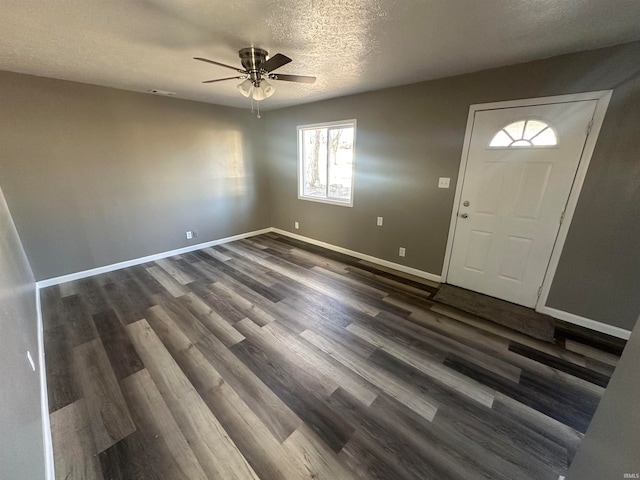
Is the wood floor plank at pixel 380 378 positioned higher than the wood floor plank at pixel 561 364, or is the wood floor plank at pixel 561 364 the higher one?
the wood floor plank at pixel 561 364

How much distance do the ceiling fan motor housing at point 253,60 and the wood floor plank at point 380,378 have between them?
92.2 inches

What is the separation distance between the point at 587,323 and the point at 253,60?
394 cm

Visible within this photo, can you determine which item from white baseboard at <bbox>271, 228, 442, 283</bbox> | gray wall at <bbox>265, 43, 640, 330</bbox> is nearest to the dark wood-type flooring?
white baseboard at <bbox>271, 228, 442, 283</bbox>

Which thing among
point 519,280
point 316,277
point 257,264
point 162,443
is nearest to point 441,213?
point 519,280

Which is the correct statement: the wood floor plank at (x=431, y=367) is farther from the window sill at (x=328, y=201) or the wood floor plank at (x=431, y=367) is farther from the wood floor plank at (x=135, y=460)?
the window sill at (x=328, y=201)

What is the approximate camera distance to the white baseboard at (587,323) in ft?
7.36

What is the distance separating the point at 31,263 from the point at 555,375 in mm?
5397

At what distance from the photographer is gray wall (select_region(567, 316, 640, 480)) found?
2.36 ft

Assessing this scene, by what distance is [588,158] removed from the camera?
7.14 ft

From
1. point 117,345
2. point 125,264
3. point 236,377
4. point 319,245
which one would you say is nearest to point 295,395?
point 236,377

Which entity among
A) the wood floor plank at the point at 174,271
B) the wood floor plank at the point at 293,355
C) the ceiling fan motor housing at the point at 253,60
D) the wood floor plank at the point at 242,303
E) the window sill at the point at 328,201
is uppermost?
the ceiling fan motor housing at the point at 253,60

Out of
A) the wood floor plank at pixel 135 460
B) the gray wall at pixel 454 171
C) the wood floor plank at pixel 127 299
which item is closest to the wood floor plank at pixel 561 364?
the gray wall at pixel 454 171

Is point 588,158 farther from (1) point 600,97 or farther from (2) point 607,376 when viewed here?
(2) point 607,376

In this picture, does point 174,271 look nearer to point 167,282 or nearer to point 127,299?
point 167,282
